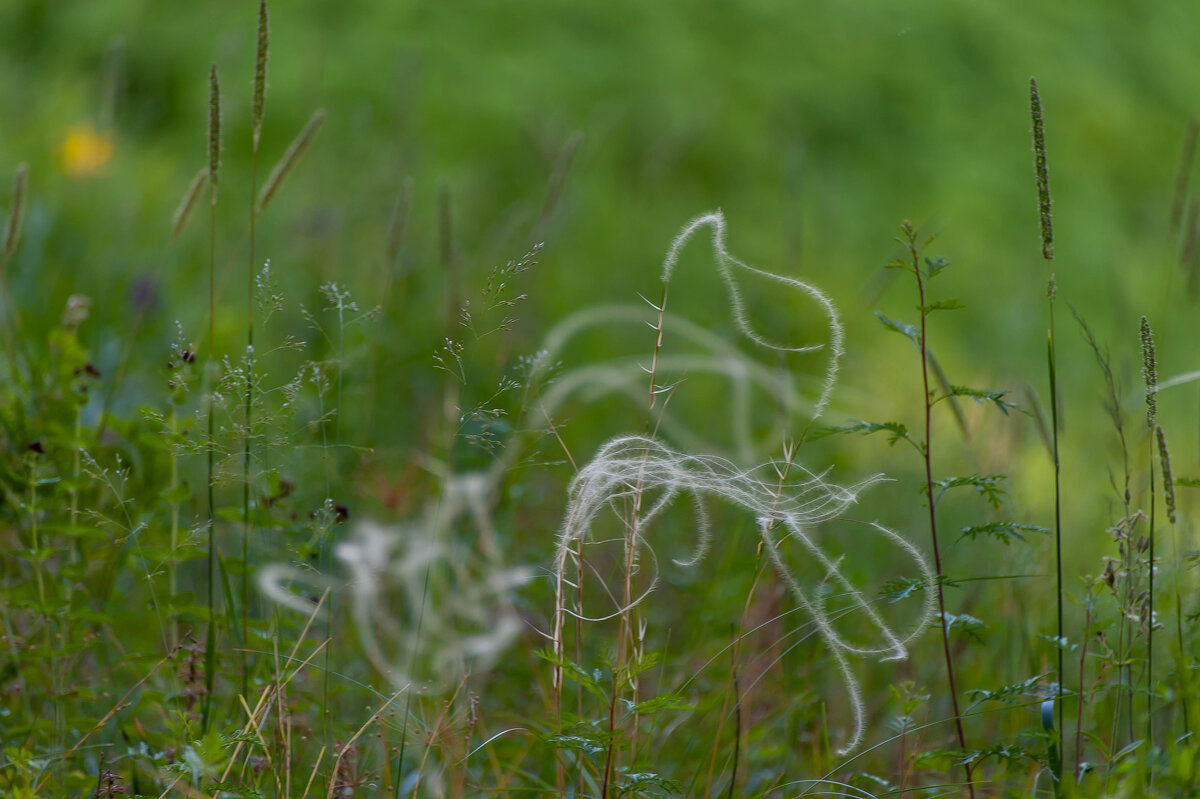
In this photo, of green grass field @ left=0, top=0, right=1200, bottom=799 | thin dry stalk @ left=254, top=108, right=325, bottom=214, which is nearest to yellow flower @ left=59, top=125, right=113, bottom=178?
green grass field @ left=0, top=0, right=1200, bottom=799

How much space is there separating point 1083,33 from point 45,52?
3253 mm

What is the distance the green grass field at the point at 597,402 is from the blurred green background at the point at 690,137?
17mm

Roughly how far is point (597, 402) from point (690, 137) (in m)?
0.62

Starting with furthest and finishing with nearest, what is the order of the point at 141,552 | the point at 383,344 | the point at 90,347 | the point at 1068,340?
the point at 1068,340
the point at 383,344
the point at 90,347
the point at 141,552

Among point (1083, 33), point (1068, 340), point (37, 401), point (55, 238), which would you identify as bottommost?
point (55, 238)

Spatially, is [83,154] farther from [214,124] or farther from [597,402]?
[214,124]

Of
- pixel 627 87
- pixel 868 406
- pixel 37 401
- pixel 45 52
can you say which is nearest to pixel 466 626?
pixel 37 401

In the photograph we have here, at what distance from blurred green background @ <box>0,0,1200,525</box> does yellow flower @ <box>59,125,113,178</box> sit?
0.05 m

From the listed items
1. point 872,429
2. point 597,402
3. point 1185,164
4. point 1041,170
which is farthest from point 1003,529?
point 597,402

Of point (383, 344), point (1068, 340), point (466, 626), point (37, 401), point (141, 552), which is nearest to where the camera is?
point (141, 552)

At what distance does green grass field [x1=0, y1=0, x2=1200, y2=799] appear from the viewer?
820 mm

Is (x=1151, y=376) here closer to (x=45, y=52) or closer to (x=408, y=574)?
(x=408, y=574)

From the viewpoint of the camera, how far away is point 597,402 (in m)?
2.25

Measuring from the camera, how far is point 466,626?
131cm
